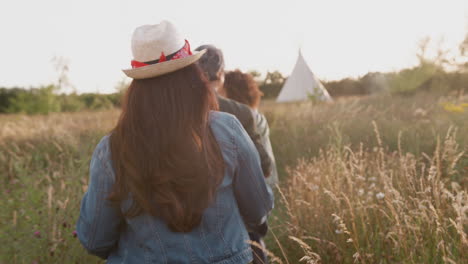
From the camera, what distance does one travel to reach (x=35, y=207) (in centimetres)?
308

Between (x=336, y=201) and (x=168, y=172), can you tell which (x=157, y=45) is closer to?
(x=168, y=172)

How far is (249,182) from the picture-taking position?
1.42m

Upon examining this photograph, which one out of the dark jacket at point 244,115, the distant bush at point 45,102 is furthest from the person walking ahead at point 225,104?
the distant bush at point 45,102

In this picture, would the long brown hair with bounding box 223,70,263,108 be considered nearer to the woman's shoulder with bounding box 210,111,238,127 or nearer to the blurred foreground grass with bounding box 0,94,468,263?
the blurred foreground grass with bounding box 0,94,468,263

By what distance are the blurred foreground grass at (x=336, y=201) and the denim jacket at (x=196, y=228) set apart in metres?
0.21

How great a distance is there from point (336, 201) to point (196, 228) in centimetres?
89

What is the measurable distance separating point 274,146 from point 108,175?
5079 mm

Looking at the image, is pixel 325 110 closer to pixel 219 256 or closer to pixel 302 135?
pixel 302 135

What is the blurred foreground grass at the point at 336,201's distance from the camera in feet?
6.75

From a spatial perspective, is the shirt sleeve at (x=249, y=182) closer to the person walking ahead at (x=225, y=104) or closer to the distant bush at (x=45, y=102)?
the person walking ahead at (x=225, y=104)

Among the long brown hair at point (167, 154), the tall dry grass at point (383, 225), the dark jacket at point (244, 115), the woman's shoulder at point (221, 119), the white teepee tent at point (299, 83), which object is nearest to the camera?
the long brown hair at point (167, 154)

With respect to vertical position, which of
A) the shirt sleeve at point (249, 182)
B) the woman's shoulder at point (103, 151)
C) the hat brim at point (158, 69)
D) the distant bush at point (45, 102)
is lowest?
the distant bush at point (45, 102)

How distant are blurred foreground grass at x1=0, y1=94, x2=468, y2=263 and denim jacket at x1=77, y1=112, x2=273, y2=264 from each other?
21cm

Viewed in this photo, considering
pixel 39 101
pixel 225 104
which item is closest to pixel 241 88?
pixel 225 104
